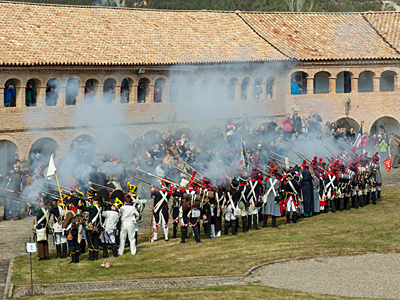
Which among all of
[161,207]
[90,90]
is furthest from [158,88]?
[161,207]

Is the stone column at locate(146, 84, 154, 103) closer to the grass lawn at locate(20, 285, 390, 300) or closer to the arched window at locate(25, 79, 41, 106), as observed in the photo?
the arched window at locate(25, 79, 41, 106)

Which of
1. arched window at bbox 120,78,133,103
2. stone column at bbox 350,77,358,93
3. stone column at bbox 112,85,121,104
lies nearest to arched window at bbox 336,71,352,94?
stone column at bbox 350,77,358,93

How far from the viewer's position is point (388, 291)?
12.7 m

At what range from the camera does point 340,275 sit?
45.8 ft

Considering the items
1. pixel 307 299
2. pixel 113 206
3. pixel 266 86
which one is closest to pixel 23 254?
pixel 113 206

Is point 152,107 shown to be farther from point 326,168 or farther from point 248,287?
point 248,287

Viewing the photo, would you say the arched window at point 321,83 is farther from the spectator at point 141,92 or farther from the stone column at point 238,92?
the spectator at point 141,92

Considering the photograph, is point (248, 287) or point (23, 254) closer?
point (248, 287)

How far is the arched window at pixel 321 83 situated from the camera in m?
35.8

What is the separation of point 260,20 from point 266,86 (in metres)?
4.64

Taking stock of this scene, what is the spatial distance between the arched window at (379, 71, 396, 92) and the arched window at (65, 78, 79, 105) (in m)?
17.7

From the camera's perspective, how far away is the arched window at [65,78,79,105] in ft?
91.1

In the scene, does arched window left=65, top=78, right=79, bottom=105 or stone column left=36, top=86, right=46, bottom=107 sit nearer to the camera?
stone column left=36, top=86, right=46, bottom=107

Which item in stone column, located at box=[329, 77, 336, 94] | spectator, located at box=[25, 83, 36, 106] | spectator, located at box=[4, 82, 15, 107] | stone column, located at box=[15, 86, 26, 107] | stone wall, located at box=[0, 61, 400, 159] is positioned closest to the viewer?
spectator, located at box=[4, 82, 15, 107]
